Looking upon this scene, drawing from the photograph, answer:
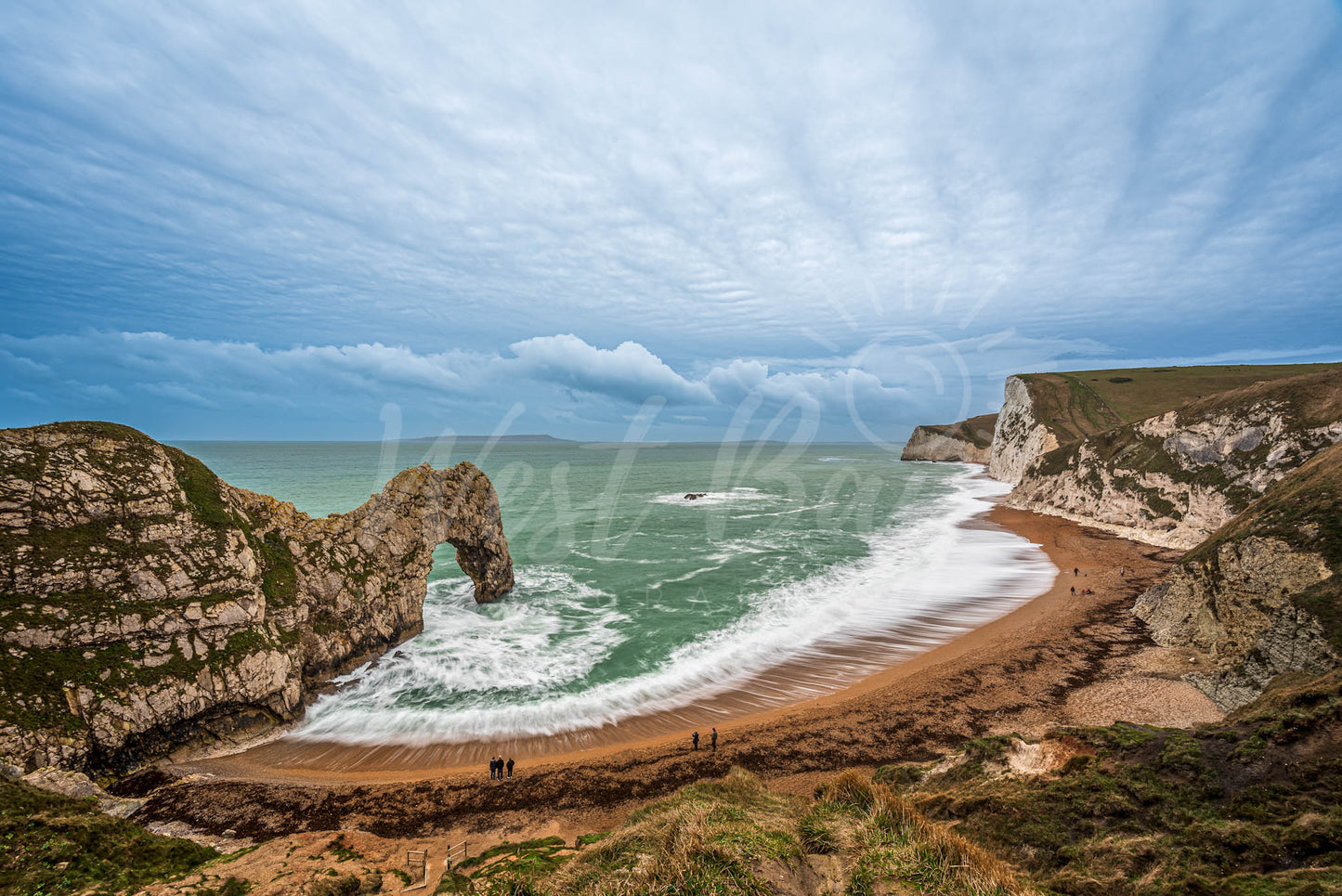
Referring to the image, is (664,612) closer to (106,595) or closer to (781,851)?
(781,851)

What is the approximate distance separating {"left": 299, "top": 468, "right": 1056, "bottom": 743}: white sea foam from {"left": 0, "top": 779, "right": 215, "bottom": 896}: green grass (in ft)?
22.2

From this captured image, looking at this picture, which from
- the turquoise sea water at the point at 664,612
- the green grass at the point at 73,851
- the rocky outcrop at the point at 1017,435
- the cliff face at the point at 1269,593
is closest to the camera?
the green grass at the point at 73,851

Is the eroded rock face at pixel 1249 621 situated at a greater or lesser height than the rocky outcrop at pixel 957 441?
lesser

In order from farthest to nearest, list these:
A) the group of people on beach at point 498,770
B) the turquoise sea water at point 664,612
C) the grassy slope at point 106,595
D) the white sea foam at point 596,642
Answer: the turquoise sea water at point 664,612 < the white sea foam at point 596,642 < the group of people on beach at point 498,770 < the grassy slope at point 106,595

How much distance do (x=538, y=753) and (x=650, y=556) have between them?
24489 mm

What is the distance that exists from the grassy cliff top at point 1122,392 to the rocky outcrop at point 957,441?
3831 centimetres

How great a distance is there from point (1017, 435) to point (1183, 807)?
9410cm

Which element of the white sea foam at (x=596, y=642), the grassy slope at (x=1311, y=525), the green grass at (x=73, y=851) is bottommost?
the white sea foam at (x=596, y=642)

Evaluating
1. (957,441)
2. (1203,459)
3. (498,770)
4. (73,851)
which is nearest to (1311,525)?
(498,770)

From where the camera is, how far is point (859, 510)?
201ft

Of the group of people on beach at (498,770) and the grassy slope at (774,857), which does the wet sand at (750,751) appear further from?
the grassy slope at (774,857)

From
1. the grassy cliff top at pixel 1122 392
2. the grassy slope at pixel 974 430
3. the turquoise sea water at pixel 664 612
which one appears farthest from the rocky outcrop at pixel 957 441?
the turquoise sea water at pixel 664 612

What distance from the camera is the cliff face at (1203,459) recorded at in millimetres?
35938

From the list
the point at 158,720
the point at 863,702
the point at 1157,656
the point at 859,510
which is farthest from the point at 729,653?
the point at 859,510
